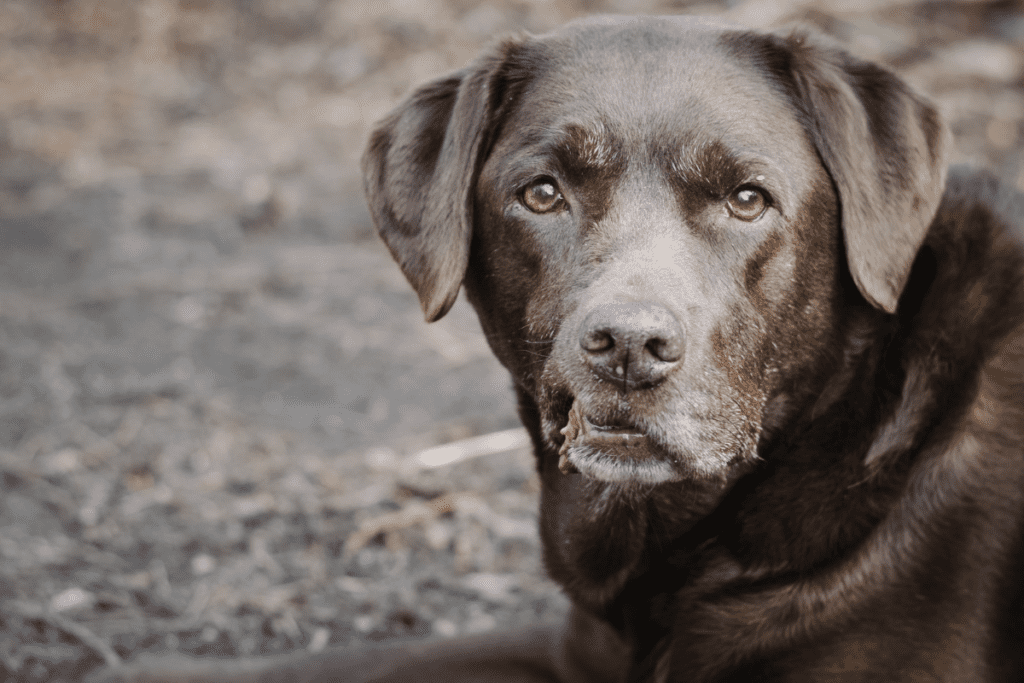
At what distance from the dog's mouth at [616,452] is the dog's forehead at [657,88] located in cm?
76

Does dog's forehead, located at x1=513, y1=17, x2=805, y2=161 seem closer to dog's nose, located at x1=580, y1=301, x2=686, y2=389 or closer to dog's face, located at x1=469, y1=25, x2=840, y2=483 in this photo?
dog's face, located at x1=469, y1=25, x2=840, y2=483

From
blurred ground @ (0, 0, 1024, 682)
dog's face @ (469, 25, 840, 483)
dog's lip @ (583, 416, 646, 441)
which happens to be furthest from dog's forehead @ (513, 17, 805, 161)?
dog's lip @ (583, 416, 646, 441)

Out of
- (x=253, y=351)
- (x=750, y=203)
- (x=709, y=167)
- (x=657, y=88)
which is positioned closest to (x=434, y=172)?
(x=657, y=88)

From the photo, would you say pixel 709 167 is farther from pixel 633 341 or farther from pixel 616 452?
pixel 616 452

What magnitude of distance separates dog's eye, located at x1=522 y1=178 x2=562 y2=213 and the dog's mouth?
554 mm

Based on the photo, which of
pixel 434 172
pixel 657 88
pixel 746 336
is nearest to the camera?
pixel 746 336

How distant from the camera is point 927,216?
2334mm

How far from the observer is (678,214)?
2.26 metres

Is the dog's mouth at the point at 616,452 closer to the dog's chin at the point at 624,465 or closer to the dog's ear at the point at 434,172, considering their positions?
the dog's chin at the point at 624,465

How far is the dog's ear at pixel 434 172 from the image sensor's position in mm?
2506

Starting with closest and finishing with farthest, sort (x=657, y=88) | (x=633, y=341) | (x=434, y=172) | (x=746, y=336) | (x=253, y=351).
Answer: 1. (x=633, y=341)
2. (x=746, y=336)
3. (x=657, y=88)
4. (x=434, y=172)
5. (x=253, y=351)

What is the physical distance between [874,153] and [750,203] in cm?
40

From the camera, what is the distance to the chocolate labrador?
2.06 m

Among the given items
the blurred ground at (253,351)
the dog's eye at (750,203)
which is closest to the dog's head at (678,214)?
the dog's eye at (750,203)
